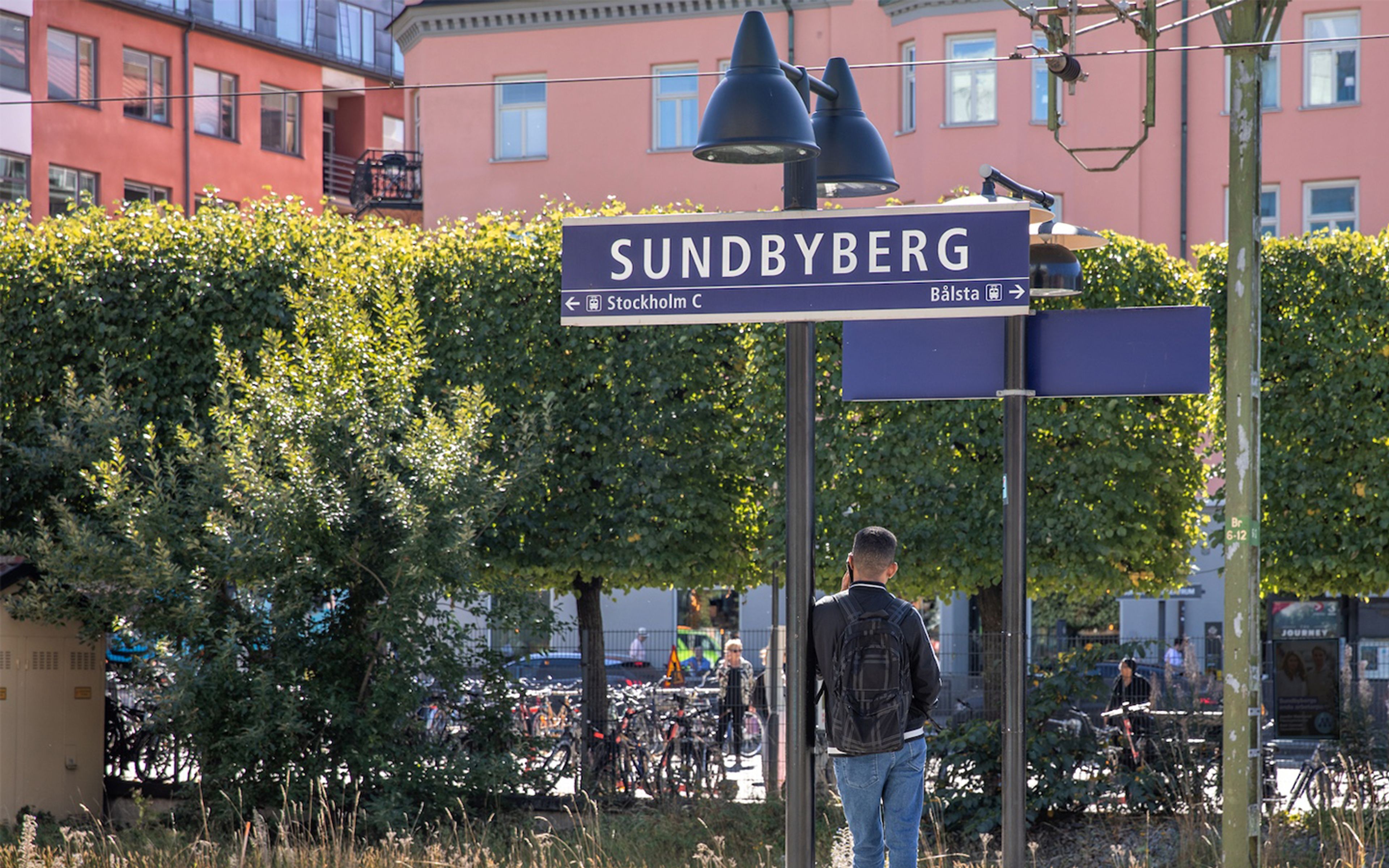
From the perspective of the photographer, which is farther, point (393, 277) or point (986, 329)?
point (393, 277)

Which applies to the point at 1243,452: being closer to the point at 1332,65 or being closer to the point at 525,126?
the point at 1332,65

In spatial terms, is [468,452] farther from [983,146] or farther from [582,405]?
[983,146]

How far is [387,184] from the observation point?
3503cm

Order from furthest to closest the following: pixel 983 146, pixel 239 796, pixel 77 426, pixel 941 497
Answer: pixel 983 146 → pixel 941 497 → pixel 77 426 → pixel 239 796

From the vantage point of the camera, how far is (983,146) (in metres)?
30.1

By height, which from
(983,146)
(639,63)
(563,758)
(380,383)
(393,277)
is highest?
(639,63)

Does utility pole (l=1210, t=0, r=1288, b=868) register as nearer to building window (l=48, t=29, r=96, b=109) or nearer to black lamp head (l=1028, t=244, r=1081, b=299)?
black lamp head (l=1028, t=244, r=1081, b=299)

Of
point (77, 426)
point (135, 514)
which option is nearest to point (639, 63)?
point (77, 426)

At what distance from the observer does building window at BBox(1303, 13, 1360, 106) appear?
96.9ft

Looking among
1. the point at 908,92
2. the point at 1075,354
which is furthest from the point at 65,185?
the point at 1075,354

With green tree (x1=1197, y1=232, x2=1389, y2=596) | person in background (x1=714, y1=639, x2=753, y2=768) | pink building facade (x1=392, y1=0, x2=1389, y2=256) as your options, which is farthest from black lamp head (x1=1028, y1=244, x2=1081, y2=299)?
pink building facade (x1=392, y1=0, x2=1389, y2=256)

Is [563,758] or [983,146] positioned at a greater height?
[983,146]

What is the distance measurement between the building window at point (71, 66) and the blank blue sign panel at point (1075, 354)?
3603cm

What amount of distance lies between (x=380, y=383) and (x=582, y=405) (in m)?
4.24
